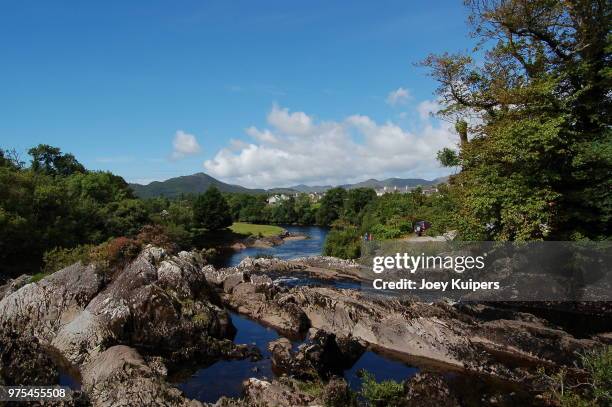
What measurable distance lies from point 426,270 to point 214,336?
1941cm

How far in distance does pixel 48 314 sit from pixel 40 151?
87139 millimetres

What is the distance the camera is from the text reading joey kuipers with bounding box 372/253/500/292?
2783 cm

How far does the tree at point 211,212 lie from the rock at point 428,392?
70.1 metres

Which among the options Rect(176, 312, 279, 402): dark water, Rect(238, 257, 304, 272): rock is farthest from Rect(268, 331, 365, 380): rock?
Rect(238, 257, 304, 272): rock

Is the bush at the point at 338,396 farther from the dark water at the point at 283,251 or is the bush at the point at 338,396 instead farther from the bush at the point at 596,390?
the dark water at the point at 283,251

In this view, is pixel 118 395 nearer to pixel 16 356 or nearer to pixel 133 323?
pixel 16 356

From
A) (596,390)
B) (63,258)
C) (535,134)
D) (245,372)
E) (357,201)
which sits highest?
(535,134)

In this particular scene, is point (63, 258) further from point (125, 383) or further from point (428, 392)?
point (428, 392)

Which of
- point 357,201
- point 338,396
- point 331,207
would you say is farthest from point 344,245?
point 331,207

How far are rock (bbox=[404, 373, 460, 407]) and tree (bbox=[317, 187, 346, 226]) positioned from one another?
99146 mm

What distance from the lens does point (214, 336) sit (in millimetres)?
18844

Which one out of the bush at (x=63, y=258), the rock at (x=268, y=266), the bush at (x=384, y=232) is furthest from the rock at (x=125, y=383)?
the bush at (x=384, y=232)

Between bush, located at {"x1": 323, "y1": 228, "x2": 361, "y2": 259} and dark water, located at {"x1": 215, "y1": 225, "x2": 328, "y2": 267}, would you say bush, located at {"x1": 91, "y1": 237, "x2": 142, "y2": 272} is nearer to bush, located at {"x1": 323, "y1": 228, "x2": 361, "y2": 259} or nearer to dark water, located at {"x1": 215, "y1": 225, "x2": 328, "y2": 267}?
bush, located at {"x1": 323, "y1": 228, "x2": 361, "y2": 259}

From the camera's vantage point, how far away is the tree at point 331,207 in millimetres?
117812
